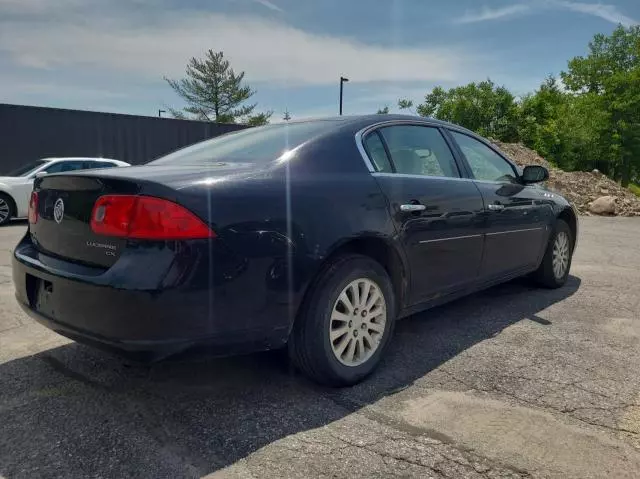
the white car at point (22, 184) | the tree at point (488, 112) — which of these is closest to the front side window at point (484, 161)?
the white car at point (22, 184)

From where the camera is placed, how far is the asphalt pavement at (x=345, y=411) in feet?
6.70

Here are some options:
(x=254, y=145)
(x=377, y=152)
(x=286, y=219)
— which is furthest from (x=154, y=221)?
(x=377, y=152)

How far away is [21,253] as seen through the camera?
2.77m

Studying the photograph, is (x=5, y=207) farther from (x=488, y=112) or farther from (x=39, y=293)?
(x=488, y=112)

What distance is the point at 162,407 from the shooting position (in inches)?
97.7

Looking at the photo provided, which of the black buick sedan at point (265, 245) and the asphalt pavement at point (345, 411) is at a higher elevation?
the black buick sedan at point (265, 245)

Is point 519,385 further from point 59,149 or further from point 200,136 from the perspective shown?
point 200,136

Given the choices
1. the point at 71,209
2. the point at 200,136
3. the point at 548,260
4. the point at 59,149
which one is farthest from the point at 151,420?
the point at 200,136

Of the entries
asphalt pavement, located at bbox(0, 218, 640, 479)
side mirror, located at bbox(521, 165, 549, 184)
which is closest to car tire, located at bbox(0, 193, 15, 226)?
asphalt pavement, located at bbox(0, 218, 640, 479)

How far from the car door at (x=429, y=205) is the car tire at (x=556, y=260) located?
1.49m

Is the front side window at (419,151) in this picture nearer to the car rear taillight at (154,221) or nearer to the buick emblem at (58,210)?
the car rear taillight at (154,221)

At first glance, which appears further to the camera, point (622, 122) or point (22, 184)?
point (622, 122)

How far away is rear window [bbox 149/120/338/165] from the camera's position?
9.28ft

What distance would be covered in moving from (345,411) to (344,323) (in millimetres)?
454
